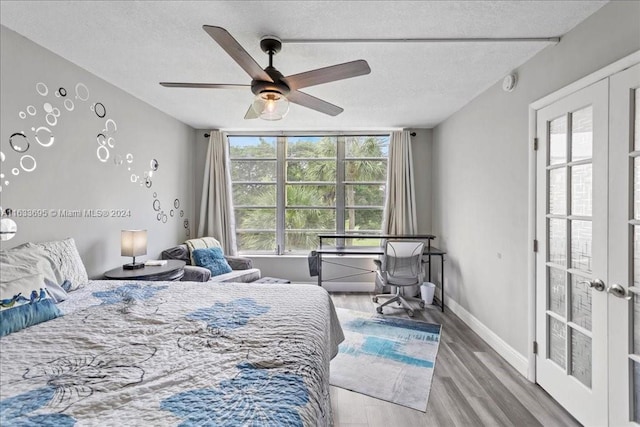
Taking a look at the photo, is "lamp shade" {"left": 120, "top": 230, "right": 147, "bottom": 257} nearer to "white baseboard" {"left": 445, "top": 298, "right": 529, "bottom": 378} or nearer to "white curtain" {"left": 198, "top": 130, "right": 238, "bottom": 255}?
"white curtain" {"left": 198, "top": 130, "right": 238, "bottom": 255}

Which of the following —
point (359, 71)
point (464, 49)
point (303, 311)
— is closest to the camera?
point (303, 311)

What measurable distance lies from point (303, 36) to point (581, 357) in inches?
111

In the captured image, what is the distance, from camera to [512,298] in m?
2.70

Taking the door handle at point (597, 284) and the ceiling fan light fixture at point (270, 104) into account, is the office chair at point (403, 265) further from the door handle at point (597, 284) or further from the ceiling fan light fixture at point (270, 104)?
the ceiling fan light fixture at point (270, 104)

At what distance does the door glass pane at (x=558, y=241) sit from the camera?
2.10 m

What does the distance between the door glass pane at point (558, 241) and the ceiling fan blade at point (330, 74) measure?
5.64 ft

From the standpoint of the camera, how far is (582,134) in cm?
194

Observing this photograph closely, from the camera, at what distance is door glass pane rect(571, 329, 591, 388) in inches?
74.7

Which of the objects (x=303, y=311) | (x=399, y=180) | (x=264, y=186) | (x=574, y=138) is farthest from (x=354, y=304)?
(x=574, y=138)

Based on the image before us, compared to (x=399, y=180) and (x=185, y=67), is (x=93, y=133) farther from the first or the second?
(x=399, y=180)

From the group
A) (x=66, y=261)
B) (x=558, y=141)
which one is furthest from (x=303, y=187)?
(x=558, y=141)

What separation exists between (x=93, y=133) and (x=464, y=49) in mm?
3288

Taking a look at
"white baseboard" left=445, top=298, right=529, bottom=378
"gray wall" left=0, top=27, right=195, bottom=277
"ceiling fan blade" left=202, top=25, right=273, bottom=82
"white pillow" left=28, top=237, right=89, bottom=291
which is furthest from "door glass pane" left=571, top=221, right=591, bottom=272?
"gray wall" left=0, top=27, right=195, bottom=277

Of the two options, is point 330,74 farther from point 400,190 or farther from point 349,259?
point 349,259
